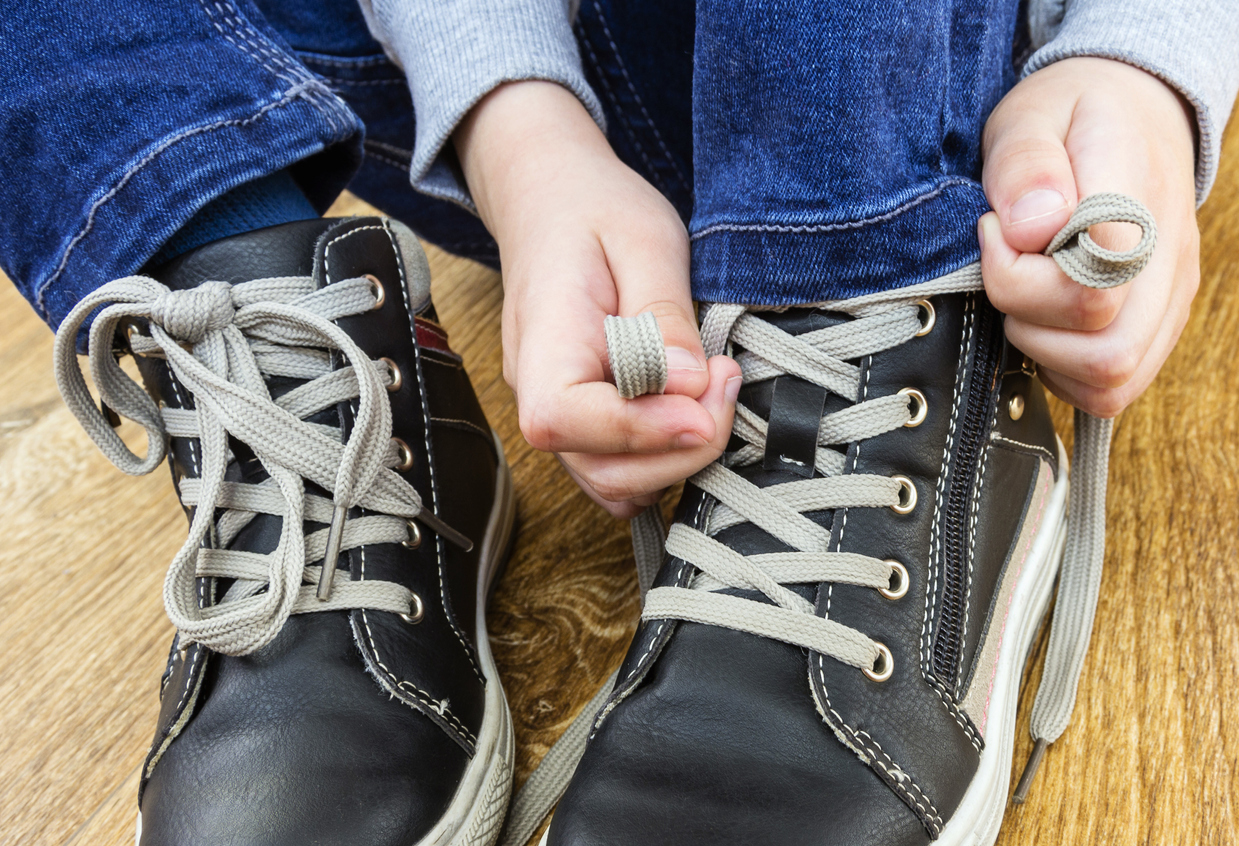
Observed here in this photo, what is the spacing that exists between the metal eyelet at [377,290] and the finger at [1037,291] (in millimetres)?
396

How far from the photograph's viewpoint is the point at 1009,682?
528 mm

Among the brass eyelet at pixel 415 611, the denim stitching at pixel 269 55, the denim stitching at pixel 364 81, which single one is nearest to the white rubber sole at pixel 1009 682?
the brass eyelet at pixel 415 611

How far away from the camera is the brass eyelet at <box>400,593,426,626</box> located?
54cm

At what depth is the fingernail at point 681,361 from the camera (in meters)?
0.46

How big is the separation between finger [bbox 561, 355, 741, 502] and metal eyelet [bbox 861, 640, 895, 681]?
0.48 feet

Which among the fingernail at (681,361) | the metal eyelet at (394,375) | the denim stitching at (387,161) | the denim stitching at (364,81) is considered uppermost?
the fingernail at (681,361)

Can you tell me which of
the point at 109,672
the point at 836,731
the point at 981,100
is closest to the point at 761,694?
the point at 836,731

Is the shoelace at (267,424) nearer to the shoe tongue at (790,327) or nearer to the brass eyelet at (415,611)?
the brass eyelet at (415,611)

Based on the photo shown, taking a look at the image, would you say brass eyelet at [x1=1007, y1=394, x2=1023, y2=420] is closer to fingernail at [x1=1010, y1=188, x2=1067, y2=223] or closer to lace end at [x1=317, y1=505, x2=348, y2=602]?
fingernail at [x1=1010, y1=188, x2=1067, y2=223]

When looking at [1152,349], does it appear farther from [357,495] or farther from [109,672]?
[109,672]

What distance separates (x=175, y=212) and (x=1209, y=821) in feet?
2.42

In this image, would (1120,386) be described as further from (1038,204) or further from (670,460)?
(670,460)

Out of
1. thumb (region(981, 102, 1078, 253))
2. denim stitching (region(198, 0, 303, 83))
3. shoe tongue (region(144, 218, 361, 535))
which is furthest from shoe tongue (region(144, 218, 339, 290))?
thumb (region(981, 102, 1078, 253))

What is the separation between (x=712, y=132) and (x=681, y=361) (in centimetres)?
16
